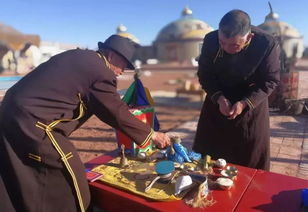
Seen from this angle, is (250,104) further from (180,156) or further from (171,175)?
(171,175)

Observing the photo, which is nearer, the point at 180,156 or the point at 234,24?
the point at 234,24

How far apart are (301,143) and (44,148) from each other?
4386 mm

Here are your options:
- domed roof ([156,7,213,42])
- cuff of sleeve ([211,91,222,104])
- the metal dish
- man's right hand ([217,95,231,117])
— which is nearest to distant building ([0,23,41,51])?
cuff of sleeve ([211,91,222,104])

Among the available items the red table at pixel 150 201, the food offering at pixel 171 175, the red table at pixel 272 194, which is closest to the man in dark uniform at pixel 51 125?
the red table at pixel 150 201

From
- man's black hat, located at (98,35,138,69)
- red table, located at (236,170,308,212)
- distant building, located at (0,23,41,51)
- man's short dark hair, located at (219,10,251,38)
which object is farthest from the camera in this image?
distant building, located at (0,23,41,51)

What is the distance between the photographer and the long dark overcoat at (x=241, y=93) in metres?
2.10

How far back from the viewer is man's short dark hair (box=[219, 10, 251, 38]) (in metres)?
1.78

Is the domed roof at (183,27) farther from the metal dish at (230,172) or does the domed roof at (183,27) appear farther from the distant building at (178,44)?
the metal dish at (230,172)

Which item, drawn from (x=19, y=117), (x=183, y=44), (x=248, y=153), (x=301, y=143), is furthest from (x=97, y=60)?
(x=183, y=44)

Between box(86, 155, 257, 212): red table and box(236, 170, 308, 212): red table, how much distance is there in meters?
0.04

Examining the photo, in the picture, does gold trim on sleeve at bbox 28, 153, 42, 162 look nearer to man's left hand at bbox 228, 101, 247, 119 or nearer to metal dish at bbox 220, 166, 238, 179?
metal dish at bbox 220, 166, 238, 179

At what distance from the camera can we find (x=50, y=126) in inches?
57.1

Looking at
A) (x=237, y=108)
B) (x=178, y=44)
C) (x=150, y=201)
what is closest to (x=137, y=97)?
(x=237, y=108)

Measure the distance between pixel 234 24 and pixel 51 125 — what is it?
1.25 m
